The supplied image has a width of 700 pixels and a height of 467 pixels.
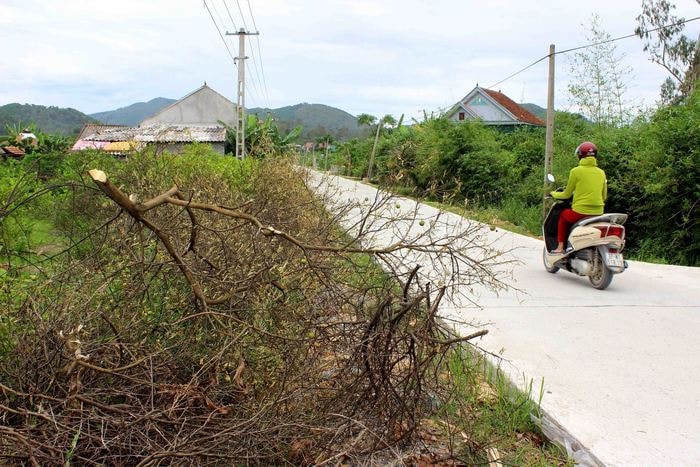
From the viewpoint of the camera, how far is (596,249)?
27.1ft

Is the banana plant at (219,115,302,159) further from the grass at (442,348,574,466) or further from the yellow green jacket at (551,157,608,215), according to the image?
the grass at (442,348,574,466)

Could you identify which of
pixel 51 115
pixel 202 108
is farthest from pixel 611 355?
pixel 51 115

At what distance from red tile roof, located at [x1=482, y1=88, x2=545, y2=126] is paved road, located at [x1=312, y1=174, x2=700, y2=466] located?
45.7 metres

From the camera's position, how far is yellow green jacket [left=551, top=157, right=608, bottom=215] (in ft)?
28.5

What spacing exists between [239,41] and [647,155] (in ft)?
84.3

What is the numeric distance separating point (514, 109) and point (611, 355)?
169ft

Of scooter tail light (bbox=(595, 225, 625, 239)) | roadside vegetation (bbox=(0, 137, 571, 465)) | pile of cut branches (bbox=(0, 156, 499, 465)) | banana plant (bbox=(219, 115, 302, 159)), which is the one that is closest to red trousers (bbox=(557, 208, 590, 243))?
scooter tail light (bbox=(595, 225, 625, 239))

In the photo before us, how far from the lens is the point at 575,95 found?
19984 millimetres

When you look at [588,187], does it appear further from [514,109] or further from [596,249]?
[514,109]

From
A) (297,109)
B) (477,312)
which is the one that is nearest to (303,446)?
(477,312)

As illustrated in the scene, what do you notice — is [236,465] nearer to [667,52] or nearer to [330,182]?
[330,182]

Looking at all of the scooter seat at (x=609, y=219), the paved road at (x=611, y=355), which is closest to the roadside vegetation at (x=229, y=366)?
the paved road at (x=611, y=355)

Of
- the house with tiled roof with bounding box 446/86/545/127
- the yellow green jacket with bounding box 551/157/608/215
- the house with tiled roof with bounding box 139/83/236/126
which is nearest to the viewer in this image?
the yellow green jacket with bounding box 551/157/608/215

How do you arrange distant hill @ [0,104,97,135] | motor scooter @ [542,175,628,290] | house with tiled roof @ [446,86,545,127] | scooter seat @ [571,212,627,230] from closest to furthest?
motor scooter @ [542,175,628,290]
scooter seat @ [571,212,627,230]
house with tiled roof @ [446,86,545,127]
distant hill @ [0,104,97,135]
